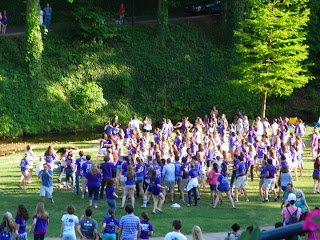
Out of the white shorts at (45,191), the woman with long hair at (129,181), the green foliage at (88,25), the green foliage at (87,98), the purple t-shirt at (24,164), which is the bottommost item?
the white shorts at (45,191)

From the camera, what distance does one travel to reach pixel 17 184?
1934 cm

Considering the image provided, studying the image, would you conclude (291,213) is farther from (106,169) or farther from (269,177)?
(106,169)

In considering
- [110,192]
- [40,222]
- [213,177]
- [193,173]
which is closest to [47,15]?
[193,173]

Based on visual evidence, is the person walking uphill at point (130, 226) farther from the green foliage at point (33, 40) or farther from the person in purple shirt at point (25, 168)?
the green foliage at point (33, 40)

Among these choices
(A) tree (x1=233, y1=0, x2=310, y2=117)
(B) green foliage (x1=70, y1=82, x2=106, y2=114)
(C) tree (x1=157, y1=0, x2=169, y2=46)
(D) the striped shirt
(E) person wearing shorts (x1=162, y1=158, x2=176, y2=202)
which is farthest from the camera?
(C) tree (x1=157, y1=0, x2=169, y2=46)

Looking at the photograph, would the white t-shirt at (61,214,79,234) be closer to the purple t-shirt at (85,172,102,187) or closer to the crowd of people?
the crowd of people

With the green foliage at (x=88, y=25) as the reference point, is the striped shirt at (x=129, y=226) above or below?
below

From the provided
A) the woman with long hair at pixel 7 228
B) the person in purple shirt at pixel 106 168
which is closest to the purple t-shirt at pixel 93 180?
the person in purple shirt at pixel 106 168

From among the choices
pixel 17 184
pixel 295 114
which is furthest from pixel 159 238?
pixel 295 114

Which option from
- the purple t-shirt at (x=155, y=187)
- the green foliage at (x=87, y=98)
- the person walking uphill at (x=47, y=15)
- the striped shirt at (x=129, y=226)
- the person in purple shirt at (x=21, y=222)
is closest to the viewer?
the striped shirt at (x=129, y=226)

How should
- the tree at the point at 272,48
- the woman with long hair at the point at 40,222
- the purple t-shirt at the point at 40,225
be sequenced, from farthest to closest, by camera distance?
1. the tree at the point at 272,48
2. the purple t-shirt at the point at 40,225
3. the woman with long hair at the point at 40,222

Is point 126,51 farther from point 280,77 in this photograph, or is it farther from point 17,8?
point 280,77

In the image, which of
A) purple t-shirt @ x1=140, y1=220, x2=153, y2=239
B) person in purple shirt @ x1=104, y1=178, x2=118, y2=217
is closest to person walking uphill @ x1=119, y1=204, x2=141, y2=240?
purple t-shirt @ x1=140, y1=220, x2=153, y2=239

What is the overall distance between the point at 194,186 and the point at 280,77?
1768cm
